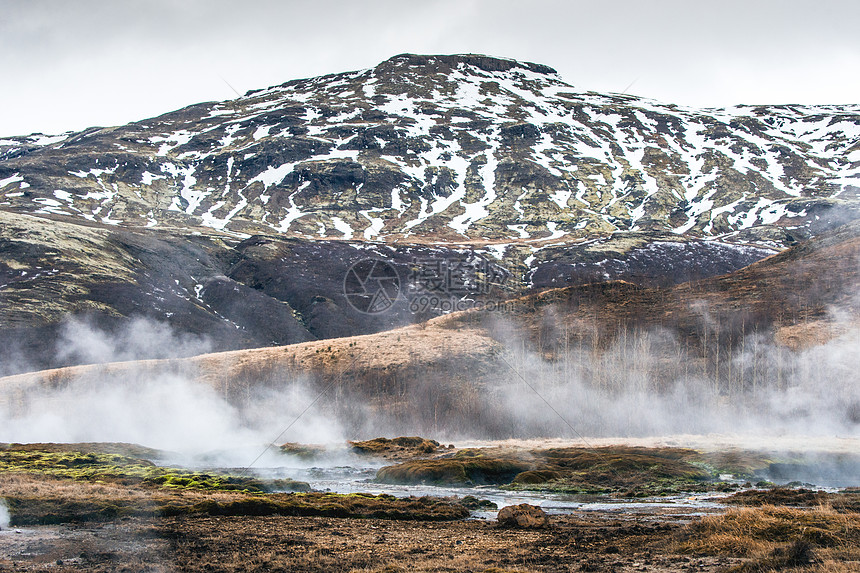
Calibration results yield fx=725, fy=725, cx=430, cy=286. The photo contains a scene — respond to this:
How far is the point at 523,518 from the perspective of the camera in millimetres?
29141

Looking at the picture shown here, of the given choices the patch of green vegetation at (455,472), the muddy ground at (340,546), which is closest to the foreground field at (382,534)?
the muddy ground at (340,546)

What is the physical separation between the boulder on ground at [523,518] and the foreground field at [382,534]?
1.68 ft

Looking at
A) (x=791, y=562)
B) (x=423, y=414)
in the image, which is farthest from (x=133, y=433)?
(x=791, y=562)

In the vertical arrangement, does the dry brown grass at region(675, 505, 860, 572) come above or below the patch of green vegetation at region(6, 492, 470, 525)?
above

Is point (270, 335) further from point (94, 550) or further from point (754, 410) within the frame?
point (94, 550)

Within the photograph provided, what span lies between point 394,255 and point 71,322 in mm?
79687

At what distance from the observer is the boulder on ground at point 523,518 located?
28828 mm

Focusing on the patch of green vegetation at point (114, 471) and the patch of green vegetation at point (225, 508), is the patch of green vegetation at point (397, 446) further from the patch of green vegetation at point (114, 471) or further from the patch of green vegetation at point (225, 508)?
the patch of green vegetation at point (225, 508)

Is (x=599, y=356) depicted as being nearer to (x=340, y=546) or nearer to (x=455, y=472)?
(x=455, y=472)

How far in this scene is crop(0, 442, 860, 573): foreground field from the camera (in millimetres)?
20625
